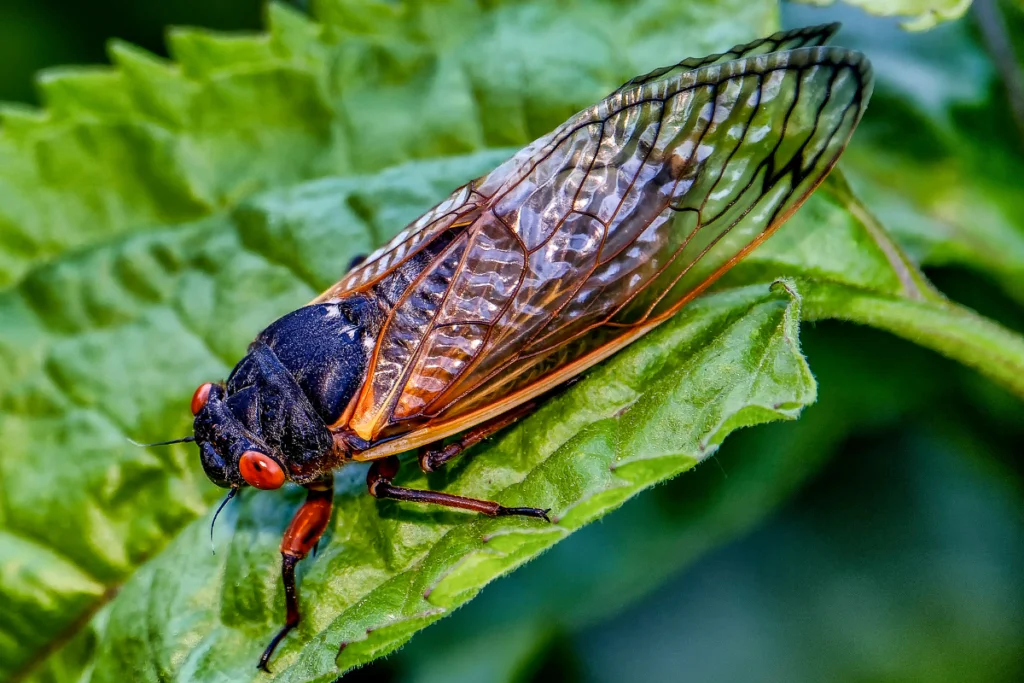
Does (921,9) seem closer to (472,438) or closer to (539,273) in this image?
(539,273)

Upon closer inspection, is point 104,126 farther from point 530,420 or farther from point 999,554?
point 999,554

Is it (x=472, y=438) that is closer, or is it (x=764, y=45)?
(x=472, y=438)

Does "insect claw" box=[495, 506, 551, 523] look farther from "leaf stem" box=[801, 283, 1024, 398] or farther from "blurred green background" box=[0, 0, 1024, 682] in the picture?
"blurred green background" box=[0, 0, 1024, 682]

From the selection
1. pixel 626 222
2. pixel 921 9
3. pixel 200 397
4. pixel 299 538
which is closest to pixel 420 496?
pixel 299 538

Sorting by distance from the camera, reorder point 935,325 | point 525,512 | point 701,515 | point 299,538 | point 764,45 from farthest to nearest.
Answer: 1. point 701,515
2. point 764,45
3. point 299,538
4. point 935,325
5. point 525,512

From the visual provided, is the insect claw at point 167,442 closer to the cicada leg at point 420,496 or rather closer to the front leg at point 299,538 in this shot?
the front leg at point 299,538

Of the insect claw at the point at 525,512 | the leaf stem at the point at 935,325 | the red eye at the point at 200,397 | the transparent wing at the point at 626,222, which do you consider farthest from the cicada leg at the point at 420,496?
the leaf stem at the point at 935,325

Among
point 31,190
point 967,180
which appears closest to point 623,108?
point 967,180
